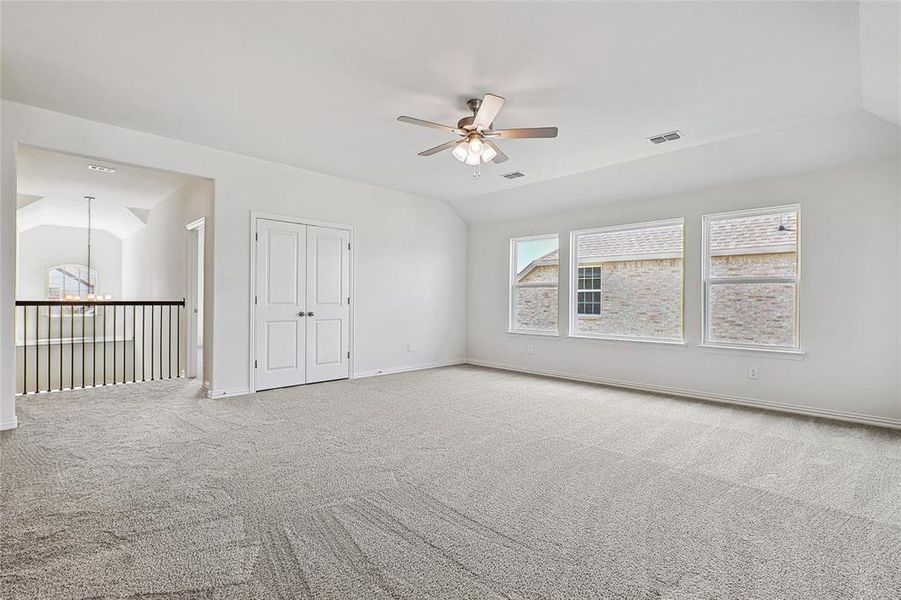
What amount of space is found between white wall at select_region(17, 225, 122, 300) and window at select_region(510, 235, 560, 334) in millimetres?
9984

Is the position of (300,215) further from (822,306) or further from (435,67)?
(822,306)

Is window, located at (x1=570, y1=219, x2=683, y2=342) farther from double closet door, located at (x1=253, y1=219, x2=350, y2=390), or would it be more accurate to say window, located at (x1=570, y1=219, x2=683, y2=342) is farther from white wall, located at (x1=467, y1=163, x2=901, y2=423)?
double closet door, located at (x1=253, y1=219, x2=350, y2=390)

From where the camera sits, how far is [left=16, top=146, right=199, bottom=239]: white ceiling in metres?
5.44

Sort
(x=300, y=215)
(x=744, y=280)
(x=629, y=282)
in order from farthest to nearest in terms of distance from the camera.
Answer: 1. (x=629, y=282)
2. (x=300, y=215)
3. (x=744, y=280)

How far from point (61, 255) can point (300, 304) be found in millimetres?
8714

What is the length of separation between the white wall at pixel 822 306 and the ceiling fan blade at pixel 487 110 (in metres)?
3.25

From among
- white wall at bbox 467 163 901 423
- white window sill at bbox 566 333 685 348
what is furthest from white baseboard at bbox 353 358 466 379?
white wall at bbox 467 163 901 423

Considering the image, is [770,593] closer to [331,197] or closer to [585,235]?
[585,235]

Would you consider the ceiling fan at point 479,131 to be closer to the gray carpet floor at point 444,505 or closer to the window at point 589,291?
the gray carpet floor at point 444,505

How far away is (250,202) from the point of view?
525 cm

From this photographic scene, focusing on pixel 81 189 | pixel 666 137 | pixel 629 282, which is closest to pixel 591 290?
pixel 629 282

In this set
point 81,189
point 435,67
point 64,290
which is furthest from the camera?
point 64,290

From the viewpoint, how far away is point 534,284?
6996 millimetres

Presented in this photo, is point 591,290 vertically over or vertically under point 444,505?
over
